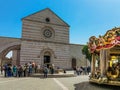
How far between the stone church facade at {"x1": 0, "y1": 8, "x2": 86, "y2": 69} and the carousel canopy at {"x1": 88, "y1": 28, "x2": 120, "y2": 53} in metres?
21.0

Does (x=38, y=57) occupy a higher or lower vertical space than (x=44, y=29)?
lower

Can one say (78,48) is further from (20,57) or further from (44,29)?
(20,57)

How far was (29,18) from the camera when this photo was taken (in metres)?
36.7

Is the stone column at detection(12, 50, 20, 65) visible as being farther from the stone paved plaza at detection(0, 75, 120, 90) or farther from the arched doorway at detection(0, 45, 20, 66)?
the stone paved plaza at detection(0, 75, 120, 90)

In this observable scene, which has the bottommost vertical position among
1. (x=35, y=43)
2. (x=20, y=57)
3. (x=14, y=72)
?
(x=14, y=72)

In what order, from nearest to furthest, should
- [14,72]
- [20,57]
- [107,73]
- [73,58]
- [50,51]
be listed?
[107,73]
[14,72]
[20,57]
[50,51]
[73,58]

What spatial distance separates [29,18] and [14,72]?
1412cm

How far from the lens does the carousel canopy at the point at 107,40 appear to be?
44.6 ft

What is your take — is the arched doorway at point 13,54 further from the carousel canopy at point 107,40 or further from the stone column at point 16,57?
the carousel canopy at point 107,40

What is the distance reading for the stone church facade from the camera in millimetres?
35344

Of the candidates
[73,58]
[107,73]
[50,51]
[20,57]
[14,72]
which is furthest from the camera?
[73,58]

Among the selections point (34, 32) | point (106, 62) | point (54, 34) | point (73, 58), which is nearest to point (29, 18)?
point (34, 32)

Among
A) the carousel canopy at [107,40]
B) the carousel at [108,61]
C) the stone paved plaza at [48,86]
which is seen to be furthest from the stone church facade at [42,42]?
the carousel at [108,61]

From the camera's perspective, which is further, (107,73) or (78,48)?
(78,48)
